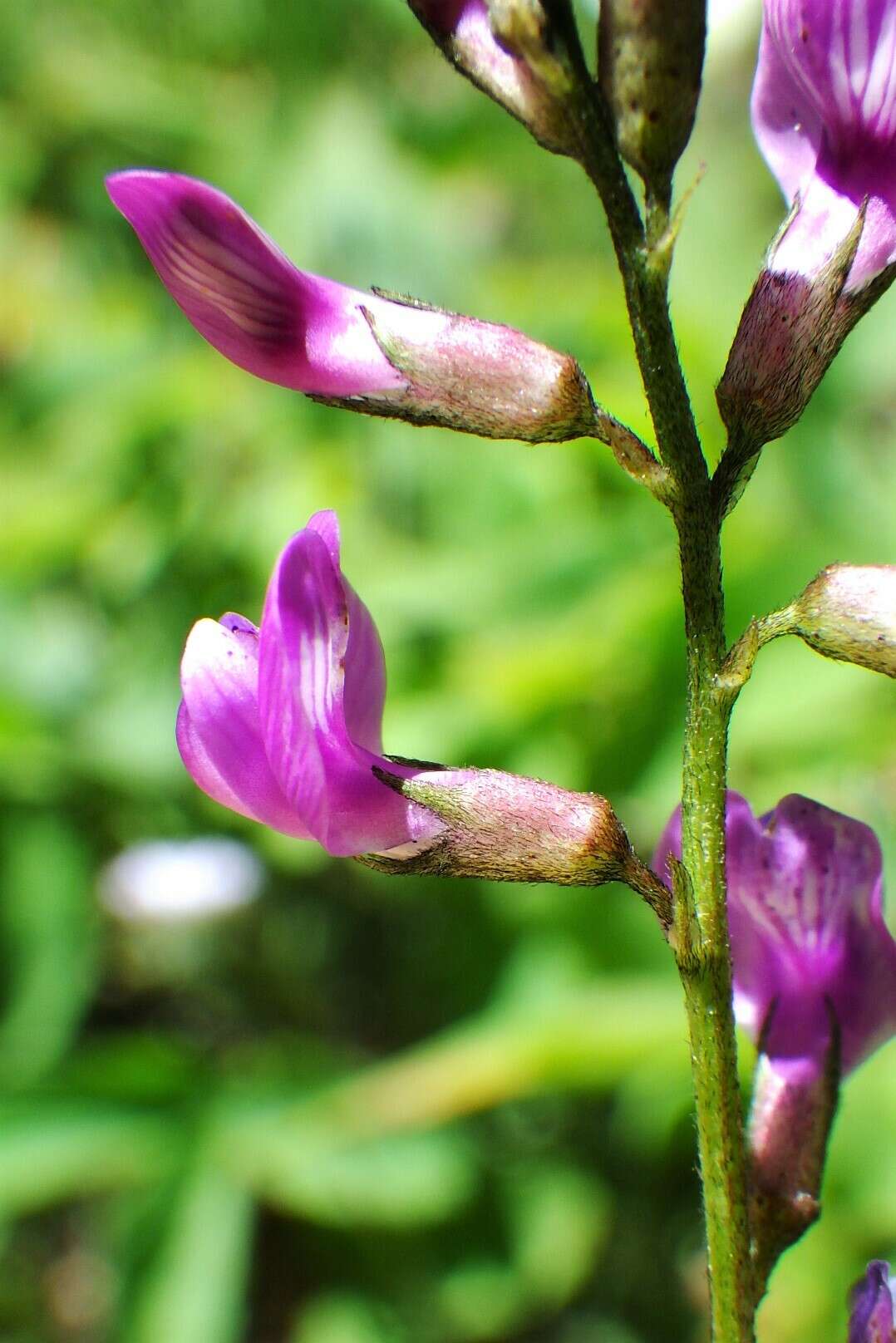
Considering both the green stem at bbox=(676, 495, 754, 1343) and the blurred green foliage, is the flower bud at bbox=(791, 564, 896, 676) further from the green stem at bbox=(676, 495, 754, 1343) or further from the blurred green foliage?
the blurred green foliage

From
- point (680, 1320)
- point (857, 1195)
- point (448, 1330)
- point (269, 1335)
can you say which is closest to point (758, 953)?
point (857, 1195)

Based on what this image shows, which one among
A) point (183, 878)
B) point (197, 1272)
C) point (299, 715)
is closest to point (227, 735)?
point (299, 715)

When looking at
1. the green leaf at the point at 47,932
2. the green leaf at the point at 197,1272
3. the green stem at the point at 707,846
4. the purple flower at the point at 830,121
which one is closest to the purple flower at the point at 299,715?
the green stem at the point at 707,846

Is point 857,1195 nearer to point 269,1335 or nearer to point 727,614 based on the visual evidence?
point 727,614

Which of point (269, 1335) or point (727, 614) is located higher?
point (727, 614)

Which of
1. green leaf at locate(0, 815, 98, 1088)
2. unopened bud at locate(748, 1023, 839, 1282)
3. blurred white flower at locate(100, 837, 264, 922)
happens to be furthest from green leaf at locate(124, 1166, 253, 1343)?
unopened bud at locate(748, 1023, 839, 1282)
